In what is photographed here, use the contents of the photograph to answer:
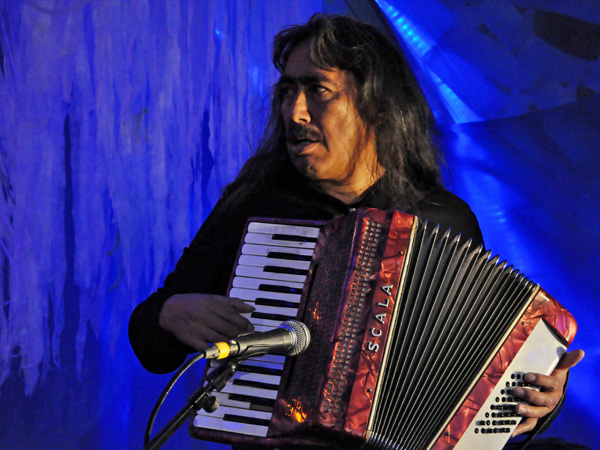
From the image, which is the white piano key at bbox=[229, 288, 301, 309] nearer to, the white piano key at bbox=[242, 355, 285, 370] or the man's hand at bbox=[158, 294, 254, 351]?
the man's hand at bbox=[158, 294, 254, 351]

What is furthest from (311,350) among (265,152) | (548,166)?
(548,166)

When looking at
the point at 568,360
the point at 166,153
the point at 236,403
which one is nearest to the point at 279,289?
the point at 236,403

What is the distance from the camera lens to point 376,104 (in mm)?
1883

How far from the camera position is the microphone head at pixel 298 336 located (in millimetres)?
1099

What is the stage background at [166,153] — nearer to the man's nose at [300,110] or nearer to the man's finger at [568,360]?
the man's nose at [300,110]

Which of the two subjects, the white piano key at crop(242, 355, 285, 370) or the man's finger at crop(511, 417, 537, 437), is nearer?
the white piano key at crop(242, 355, 285, 370)

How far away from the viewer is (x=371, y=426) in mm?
1150

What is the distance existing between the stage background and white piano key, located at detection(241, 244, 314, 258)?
2.87 feet

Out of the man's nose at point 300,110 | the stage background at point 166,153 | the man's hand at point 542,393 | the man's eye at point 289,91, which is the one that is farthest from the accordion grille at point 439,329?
the stage background at point 166,153

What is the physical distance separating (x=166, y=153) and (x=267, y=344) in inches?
59.7

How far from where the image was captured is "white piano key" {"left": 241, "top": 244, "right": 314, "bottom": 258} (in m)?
1.31

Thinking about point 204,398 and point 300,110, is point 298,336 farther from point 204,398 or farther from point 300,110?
point 300,110

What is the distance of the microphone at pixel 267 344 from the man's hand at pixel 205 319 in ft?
0.48

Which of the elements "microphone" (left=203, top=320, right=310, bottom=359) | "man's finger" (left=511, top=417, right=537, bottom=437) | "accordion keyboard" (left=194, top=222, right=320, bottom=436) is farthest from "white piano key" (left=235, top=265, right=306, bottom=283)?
"man's finger" (left=511, top=417, right=537, bottom=437)
